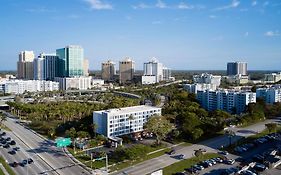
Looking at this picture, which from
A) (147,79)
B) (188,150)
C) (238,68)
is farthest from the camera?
(238,68)

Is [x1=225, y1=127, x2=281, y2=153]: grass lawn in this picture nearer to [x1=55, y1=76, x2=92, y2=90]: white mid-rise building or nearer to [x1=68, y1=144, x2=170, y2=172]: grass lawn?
[x1=68, y1=144, x2=170, y2=172]: grass lawn

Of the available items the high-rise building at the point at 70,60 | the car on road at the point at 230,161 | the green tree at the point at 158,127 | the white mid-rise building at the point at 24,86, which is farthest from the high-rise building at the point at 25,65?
the car on road at the point at 230,161

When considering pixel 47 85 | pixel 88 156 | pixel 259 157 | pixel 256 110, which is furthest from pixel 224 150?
pixel 47 85

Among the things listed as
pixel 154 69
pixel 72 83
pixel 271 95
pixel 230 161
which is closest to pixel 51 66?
pixel 72 83

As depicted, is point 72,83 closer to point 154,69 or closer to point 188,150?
point 154,69

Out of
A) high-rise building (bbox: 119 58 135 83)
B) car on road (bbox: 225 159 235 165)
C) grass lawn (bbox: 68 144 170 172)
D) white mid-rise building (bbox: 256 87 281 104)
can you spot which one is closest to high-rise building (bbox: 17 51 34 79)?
high-rise building (bbox: 119 58 135 83)
